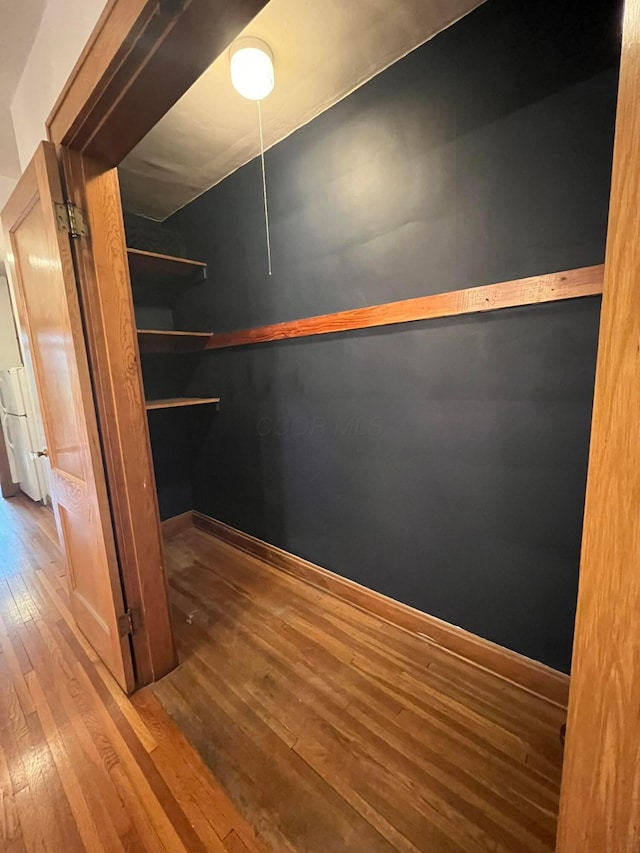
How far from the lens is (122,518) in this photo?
150 cm

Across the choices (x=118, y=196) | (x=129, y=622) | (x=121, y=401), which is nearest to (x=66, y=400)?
(x=121, y=401)

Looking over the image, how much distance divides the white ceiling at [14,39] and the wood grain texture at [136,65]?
0.41m

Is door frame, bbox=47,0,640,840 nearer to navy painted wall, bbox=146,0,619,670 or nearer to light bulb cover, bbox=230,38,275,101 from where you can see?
navy painted wall, bbox=146,0,619,670

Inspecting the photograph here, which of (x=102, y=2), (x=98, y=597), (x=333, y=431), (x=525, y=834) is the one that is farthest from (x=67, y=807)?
(x=102, y=2)

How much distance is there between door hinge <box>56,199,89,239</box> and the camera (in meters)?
1.30

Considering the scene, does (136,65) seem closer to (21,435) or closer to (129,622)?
(129,622)

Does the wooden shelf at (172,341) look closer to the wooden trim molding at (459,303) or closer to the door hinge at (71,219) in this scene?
the wooden trim molding at (459,303)

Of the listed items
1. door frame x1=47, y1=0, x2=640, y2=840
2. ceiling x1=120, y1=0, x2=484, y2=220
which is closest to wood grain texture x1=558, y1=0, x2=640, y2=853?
door frame x1=47, y1=0, x2=640, y2=840

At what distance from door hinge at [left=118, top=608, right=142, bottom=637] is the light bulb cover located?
2.19m

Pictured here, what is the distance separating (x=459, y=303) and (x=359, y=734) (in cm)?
170

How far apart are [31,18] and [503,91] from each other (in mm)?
1747

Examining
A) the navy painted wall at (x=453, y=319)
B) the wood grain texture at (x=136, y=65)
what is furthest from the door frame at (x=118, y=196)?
the navy painted wall at (x=453, y=319)

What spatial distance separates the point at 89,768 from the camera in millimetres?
1268

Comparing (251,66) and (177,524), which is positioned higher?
(251,66)
